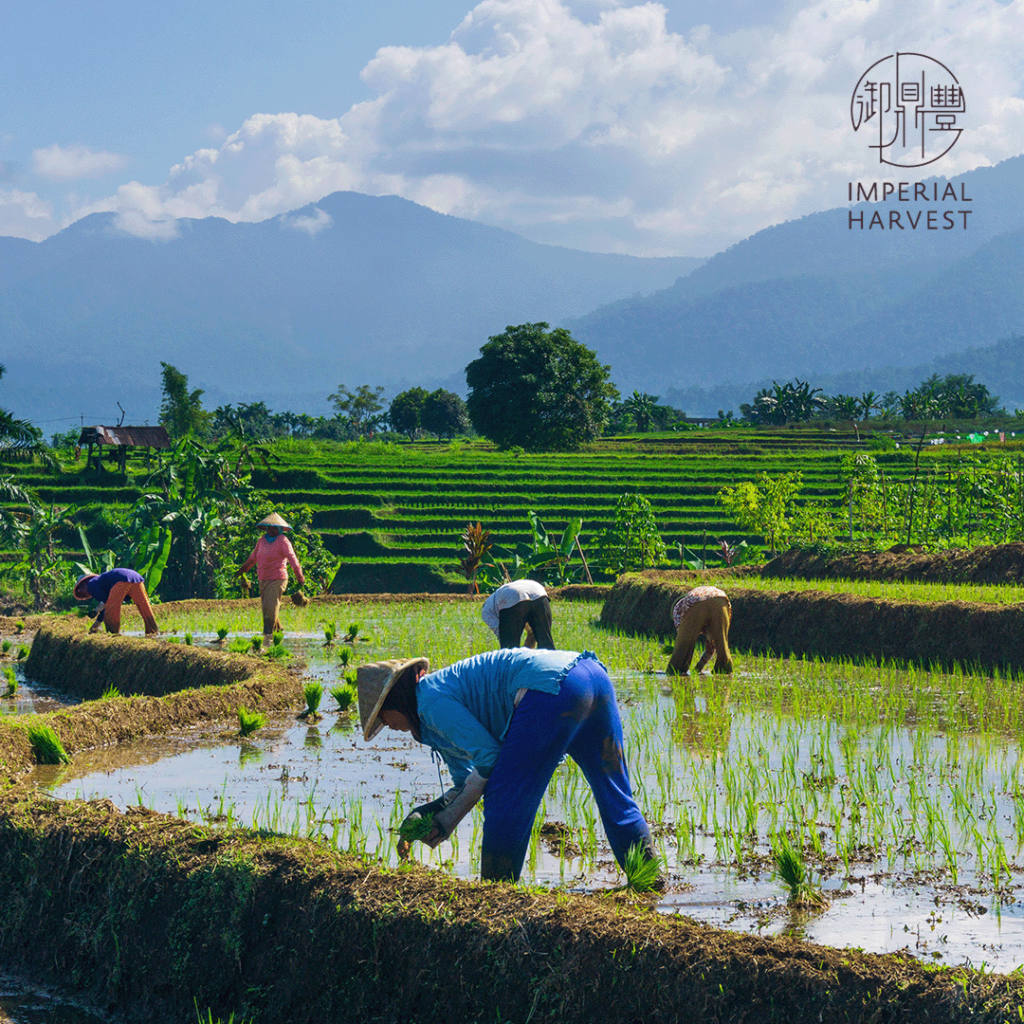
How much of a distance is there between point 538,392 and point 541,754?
52153 mm

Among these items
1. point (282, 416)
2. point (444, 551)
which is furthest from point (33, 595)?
point (282, 416)

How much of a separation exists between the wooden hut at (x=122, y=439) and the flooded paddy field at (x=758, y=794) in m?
34.7

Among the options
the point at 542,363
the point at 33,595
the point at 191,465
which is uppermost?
the point at 542,363

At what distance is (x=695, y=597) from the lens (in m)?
9.29

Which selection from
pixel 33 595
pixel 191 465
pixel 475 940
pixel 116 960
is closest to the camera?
pixel 475 940

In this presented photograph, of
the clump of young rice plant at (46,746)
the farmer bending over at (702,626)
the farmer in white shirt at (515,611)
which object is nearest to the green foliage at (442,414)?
the farmer bending over at (702,626)

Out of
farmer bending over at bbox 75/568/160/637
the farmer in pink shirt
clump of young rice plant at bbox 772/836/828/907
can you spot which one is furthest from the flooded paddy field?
the farmer in pink shirt

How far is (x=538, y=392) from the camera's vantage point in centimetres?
5531

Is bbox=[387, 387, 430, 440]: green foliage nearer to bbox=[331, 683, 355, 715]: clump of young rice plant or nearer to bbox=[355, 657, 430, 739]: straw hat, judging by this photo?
bbox=[331, 683, 355, 715]: clump of young rice plant

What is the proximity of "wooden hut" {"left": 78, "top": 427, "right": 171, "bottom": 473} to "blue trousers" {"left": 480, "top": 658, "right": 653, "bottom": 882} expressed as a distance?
38.6 metres

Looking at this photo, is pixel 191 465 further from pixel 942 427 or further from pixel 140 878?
pixel 942 427

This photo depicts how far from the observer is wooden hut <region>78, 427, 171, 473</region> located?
40.4m

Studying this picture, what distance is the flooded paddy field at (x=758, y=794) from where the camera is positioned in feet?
12.8

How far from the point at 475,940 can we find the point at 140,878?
1.43 m
